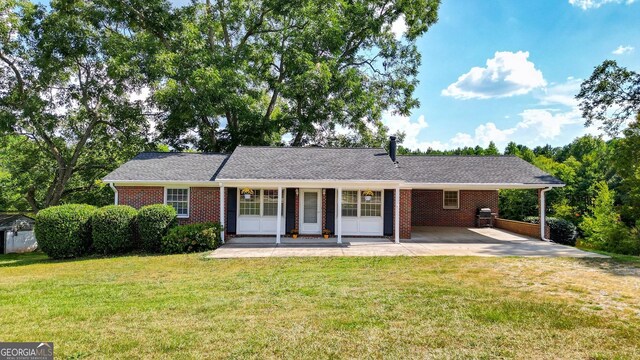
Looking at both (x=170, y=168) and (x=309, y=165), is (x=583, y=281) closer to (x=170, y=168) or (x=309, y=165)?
(x=309, y=165)

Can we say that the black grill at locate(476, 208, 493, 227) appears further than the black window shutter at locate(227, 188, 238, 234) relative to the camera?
Yes

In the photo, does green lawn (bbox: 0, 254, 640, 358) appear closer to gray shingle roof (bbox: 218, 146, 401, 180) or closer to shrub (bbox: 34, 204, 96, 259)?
shrub (bbox: 34, 204, 96, 259)

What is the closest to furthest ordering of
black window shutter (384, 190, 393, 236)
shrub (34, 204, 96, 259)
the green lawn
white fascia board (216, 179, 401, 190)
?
1. the green lawn
2. shrub (34, 204, 96, 259)
3. white fascia board (216, 179, 401, 190)
4. black window shutter (384, 190, 393, 236)

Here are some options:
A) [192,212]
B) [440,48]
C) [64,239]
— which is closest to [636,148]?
[440,48]

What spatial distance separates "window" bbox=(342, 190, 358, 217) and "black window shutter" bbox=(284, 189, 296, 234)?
7.08ft

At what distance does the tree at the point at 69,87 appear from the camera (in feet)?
63.0

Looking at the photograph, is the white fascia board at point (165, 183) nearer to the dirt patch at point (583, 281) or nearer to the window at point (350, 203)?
the window at point (350, 203)

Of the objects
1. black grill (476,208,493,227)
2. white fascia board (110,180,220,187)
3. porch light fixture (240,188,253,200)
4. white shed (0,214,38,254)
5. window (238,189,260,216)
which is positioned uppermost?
white fascia board (110,180,220,187)

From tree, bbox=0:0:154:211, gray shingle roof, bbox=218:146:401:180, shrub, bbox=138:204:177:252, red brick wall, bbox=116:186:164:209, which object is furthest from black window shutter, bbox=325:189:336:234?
tree, bbox=0:0:154:211

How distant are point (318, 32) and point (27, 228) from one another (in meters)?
23.8

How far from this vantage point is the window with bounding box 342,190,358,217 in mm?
14805

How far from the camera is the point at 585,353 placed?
4.29m

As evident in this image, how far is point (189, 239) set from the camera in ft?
40.0

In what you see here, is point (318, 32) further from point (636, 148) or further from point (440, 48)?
point (636, 148)
